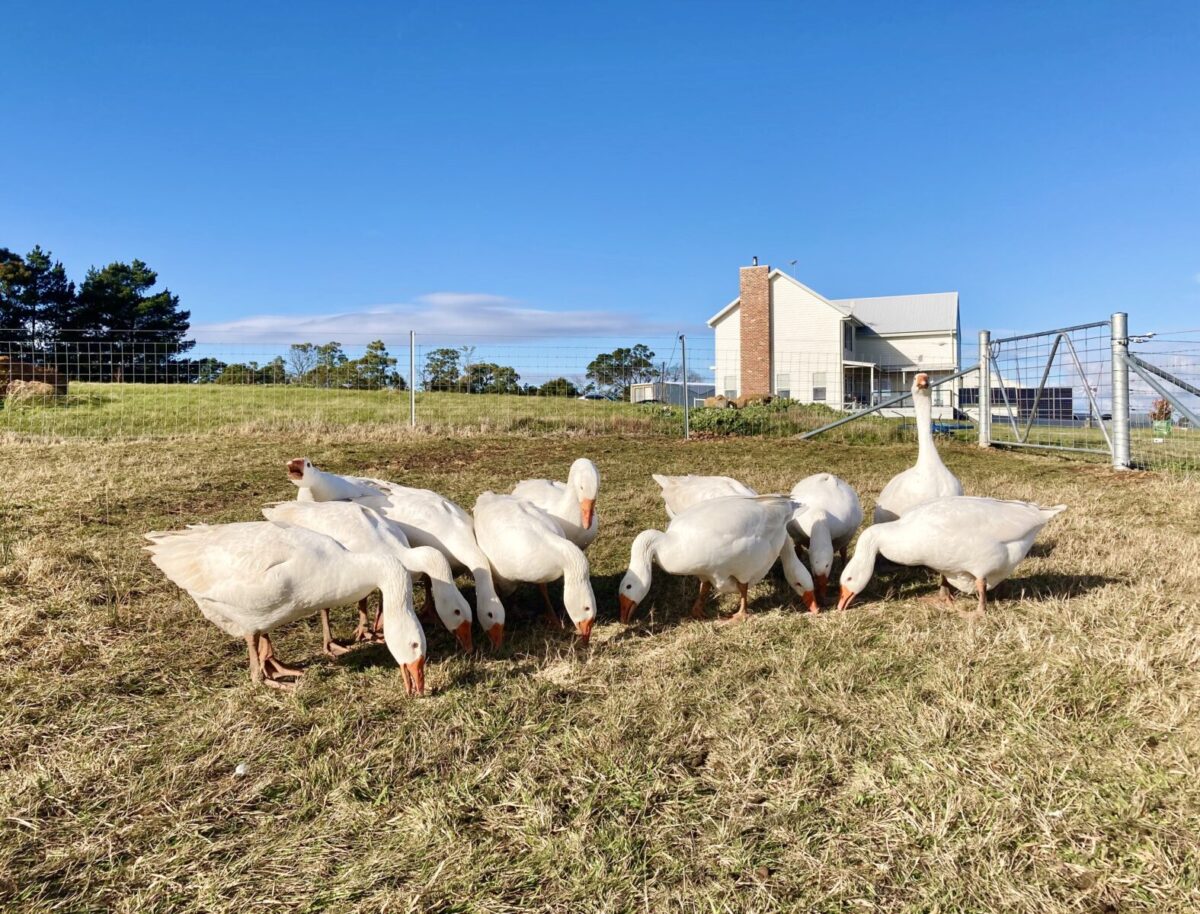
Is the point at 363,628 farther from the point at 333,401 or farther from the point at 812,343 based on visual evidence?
the point at 812,343

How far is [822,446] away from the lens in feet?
44.9

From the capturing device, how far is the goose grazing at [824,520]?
5.28 metres

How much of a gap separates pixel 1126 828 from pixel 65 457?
40.7ft

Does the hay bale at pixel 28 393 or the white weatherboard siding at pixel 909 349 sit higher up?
the white weatherboard siding at pixel 909 349

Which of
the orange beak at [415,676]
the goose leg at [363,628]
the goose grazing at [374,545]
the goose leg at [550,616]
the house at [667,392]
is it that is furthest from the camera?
the house at [667,392]

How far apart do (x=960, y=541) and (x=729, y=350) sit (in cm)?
3355

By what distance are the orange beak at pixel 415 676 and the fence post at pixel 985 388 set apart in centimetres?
1326

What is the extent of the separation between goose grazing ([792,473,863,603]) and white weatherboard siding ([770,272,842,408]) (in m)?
30.0

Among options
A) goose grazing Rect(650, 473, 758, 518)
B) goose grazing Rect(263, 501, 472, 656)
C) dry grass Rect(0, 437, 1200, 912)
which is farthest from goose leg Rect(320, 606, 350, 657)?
goose grazing Rect(650, 473, 758, 518)

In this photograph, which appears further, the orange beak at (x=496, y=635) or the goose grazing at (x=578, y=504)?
the goose grazing at (x=578, y=504)

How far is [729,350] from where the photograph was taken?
3741cm

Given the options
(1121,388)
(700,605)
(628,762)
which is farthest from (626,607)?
(1121,388)

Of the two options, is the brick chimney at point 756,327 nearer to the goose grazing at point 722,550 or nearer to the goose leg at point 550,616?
the goose grazing at point 722,550

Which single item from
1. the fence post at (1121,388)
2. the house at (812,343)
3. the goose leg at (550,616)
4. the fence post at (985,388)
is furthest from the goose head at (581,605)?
the house at (812,343)
